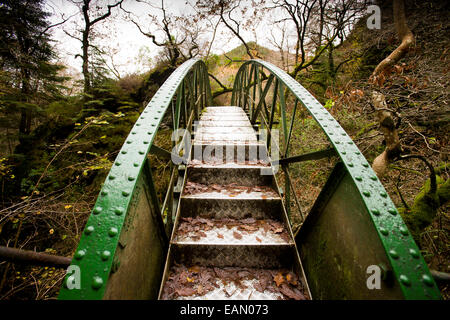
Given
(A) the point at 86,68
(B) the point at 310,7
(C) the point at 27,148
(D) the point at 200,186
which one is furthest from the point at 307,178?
(A) the point at 86,68

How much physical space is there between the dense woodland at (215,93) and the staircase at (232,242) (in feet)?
5.93

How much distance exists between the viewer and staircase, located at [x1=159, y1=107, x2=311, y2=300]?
1.50 meters

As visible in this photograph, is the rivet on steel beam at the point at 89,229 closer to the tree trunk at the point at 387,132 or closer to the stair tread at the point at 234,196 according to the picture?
the stair tread at the point at 234,196

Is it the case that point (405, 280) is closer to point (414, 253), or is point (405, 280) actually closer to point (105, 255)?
point (414, 253)

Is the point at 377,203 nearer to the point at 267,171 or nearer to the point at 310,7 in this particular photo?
the point at 267,171

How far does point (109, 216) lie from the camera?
0.91 meters

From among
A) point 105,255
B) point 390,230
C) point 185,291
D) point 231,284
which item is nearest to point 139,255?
point 105,255

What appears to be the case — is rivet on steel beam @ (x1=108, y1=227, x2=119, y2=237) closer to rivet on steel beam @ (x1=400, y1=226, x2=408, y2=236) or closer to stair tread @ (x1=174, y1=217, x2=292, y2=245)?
stair tread @ (x1=174, y1=217, x2=292, y2=245)

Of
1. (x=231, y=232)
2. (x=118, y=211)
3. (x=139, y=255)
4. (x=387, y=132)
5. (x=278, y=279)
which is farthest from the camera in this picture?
(x=387, y=132)

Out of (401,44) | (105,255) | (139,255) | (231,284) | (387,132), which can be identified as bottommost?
(231,284)

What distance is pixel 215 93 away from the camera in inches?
388

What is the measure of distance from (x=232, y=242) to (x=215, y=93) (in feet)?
30.1

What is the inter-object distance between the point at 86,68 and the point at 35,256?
1193 cm

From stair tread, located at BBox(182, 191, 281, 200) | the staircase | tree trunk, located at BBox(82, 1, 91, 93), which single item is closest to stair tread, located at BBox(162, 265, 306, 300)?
the staircase
